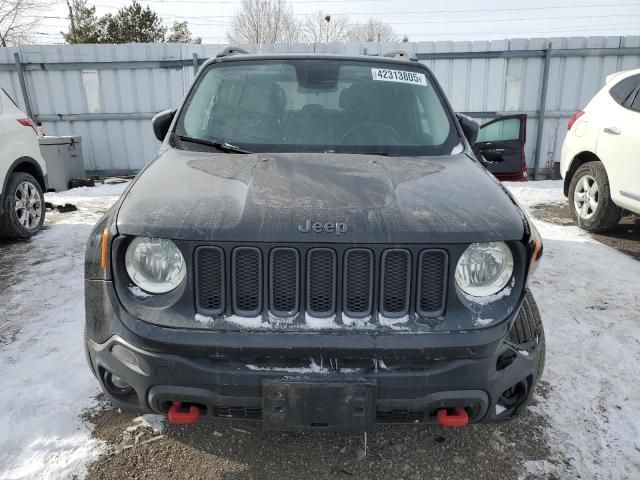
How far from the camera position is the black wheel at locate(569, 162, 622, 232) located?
570 centimetres

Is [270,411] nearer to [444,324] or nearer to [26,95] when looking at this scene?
[444,324]

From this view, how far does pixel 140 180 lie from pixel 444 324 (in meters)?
1.52

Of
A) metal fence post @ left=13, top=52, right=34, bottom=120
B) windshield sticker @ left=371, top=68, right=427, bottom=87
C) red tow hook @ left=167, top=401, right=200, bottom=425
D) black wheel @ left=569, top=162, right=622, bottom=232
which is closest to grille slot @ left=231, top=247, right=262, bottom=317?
red tow hook @ left=167, top=401, right=200, bottom=425

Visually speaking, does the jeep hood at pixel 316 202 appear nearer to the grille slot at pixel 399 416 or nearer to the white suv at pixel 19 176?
the grille slot at pixel 399 416

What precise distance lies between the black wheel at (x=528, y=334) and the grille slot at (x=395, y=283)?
0.46m

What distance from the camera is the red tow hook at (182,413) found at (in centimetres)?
188

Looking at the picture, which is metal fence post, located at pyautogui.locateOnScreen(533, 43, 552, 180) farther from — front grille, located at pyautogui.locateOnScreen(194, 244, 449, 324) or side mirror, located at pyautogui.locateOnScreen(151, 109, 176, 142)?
front grille, located at pyautogui.locateOnScreen(194, 244, 449, 324)

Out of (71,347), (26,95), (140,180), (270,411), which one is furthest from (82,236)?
(26,95)

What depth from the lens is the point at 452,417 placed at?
186 cm

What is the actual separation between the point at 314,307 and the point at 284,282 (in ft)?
0.49

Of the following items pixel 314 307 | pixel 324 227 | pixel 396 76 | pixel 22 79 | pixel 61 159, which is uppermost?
pixel 396 76

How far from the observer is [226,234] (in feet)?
5.83

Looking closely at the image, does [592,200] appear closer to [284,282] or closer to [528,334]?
[528,334]

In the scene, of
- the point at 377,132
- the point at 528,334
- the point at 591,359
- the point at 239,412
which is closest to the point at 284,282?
the point at 239,412
